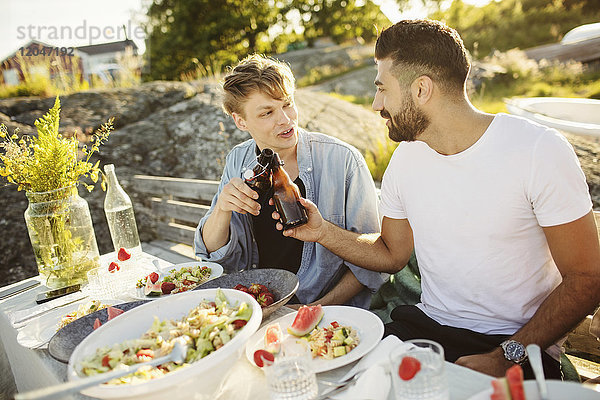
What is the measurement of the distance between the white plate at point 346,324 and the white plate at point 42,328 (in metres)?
0.77

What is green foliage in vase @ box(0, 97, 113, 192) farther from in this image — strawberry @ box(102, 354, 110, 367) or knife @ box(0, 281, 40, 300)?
strawberry @ box(102, 354, 110, 367)

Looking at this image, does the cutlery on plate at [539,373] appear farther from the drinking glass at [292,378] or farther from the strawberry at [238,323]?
the strawberry at [238,323]

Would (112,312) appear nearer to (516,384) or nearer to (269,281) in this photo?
(269,281)

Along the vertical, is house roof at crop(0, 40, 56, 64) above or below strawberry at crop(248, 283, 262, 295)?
above

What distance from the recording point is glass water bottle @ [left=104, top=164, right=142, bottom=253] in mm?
2566

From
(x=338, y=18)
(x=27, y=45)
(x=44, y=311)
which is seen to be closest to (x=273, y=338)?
(x=44, y=311)

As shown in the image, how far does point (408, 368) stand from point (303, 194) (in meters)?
1.54

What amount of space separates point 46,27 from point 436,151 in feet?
22.7

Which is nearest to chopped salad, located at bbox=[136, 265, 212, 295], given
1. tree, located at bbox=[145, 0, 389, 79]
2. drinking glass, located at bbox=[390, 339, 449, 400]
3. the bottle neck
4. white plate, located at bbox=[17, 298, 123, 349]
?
white plate, located at bbox=[17, 298, 123, 349]

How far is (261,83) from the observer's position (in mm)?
2439

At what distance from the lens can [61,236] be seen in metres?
2.34

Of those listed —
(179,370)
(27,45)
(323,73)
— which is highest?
(27,45)

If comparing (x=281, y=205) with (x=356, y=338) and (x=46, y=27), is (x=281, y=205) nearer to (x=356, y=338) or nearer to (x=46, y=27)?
(x=356, y=338)

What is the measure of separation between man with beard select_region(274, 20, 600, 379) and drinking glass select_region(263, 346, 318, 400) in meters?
0.75
